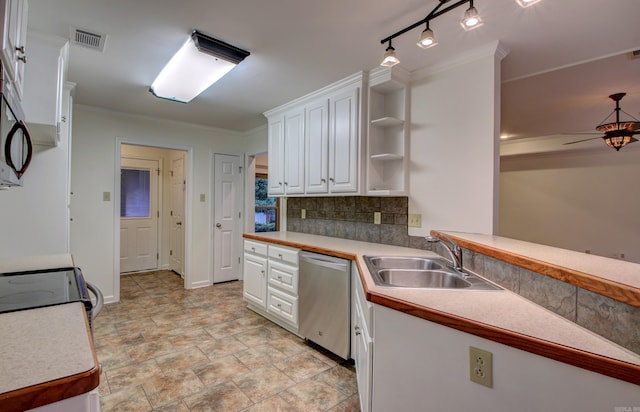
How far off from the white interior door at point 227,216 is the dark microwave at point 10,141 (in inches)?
Result: 130

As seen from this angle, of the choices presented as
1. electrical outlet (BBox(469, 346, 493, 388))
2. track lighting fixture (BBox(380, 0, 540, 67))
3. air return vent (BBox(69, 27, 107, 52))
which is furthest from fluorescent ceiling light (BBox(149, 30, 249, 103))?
electrical outlet (BBox(469, 346, 493, 388))

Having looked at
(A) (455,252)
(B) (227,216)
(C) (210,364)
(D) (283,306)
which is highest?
(B) (227,216)

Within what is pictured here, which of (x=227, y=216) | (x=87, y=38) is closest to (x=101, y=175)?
(x=227, y=216)

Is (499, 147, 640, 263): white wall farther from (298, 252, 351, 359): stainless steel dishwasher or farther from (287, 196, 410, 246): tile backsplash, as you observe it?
(298, 252, 351, 359): stainless steel dishwasher

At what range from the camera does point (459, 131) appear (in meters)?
2.29

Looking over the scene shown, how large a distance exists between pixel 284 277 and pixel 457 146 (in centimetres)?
187

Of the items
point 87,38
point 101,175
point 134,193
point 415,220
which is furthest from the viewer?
point 134,193

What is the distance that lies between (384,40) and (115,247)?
3842mm

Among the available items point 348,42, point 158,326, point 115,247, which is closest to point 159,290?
point 115,247

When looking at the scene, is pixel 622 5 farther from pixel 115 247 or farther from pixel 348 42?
pixel 115 247

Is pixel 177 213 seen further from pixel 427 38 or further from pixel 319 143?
pixel 427 38

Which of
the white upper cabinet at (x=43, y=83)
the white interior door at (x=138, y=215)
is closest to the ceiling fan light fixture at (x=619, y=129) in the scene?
the white upper cabinet at (x=43, y=83)

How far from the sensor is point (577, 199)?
5.66 meters

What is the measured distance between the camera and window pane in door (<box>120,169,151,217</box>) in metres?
5.20
